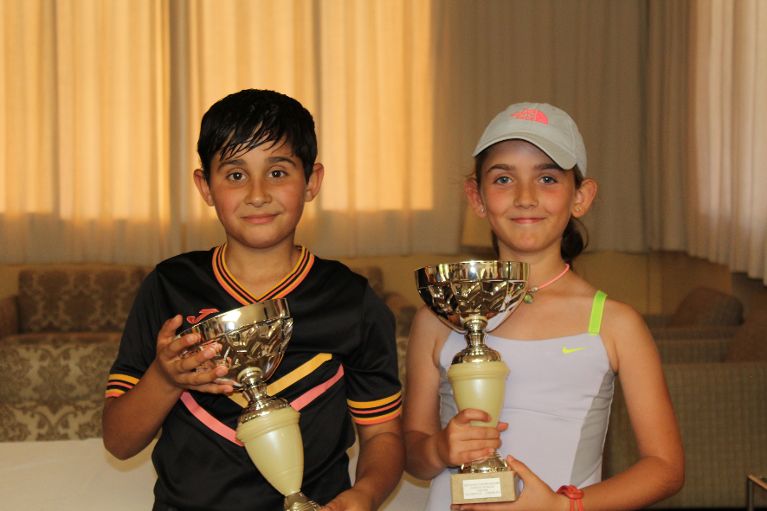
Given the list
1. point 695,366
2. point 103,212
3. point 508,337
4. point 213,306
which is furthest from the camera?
point 103,212

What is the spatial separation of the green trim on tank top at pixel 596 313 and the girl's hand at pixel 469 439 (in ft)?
0.93

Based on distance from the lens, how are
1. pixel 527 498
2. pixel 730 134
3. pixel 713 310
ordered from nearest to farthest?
pixel 527 498
pixel 713 310
pixel 730 134

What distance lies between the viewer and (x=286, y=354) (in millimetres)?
1455

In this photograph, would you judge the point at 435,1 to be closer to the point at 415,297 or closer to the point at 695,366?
the point at 415,297

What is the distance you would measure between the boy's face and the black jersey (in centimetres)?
9

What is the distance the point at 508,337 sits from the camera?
1583 mm

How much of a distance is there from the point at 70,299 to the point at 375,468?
16.8 feet

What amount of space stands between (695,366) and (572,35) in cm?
379

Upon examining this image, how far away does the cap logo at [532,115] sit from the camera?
158cm

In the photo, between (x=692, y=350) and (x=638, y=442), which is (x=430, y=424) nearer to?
(x=638, y=442)

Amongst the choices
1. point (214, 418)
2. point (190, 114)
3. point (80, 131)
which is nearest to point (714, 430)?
point (214, 418)

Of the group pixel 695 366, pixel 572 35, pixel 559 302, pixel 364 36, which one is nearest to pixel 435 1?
pixel 364 36

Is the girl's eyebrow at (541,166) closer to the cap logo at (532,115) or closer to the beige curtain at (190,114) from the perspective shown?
the cap logo at (532,115)

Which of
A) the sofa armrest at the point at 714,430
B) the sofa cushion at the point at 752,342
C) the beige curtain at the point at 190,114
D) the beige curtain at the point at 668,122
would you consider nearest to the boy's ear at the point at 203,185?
the sofa armrest at the point at 714,430
